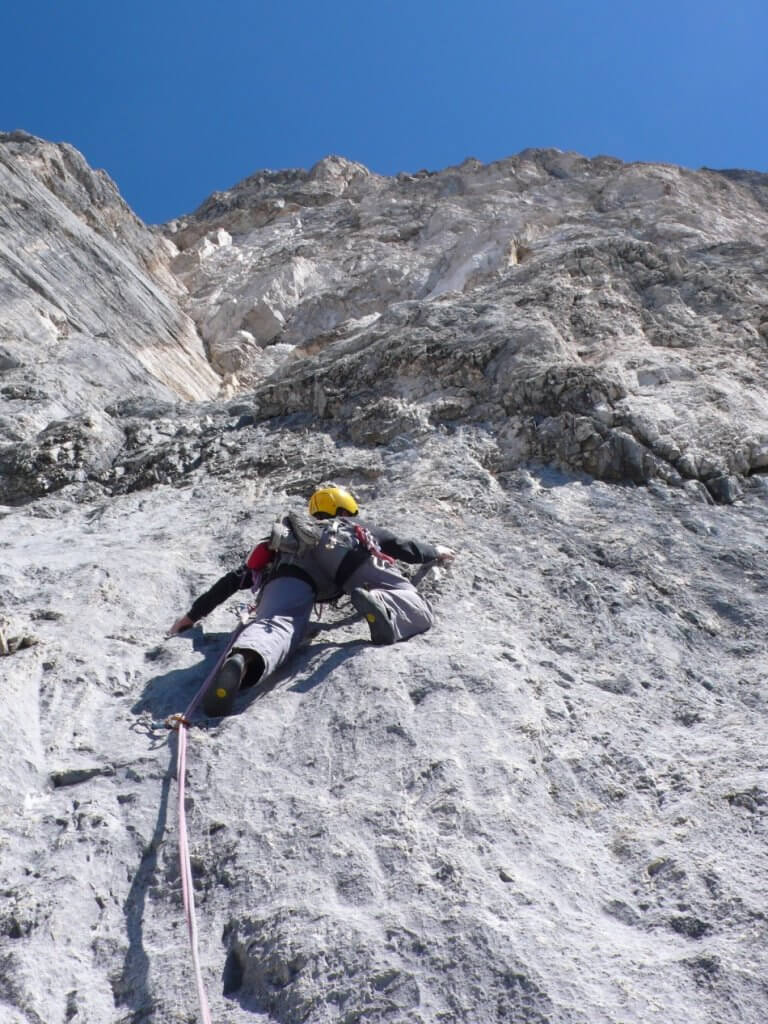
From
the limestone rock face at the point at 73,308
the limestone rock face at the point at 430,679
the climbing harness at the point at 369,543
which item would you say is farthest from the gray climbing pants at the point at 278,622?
the limestone rock face at the point at 73,308

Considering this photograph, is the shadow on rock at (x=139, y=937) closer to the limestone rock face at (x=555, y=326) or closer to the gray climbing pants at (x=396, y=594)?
the gray climbing pants at (x=396, y=594)

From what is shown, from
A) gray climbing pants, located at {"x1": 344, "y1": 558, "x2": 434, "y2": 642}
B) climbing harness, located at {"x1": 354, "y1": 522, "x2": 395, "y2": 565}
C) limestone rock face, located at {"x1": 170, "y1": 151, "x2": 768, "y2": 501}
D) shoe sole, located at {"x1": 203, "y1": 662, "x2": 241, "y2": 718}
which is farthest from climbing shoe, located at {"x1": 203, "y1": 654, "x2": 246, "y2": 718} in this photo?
limestone rock face, located at {"x1": 170, "y1": 151, "x2": 768, "y2": 501}

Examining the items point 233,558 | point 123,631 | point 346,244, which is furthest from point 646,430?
point 346,244

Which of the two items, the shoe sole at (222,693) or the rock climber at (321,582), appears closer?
the shoe sole at (222,693)

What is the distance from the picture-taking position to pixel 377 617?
5191mm

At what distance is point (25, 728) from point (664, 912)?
2.82 m

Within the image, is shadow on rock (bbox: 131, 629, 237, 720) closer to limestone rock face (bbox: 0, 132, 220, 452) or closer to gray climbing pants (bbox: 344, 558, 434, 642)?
gray climbing pants (bbox: 344, 558, 434, 642)

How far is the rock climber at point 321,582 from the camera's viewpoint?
5.19m

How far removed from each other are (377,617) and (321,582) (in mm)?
643

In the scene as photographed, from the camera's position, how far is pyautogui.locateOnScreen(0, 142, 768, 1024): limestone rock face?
3.19 metres

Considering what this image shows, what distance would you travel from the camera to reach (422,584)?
19.8 ft

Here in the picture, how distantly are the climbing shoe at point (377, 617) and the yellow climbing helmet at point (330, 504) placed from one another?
3.78 ft

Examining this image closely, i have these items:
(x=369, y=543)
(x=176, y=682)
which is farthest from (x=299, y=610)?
(x=176, y=682)

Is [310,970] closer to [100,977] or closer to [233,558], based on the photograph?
[100,977]
